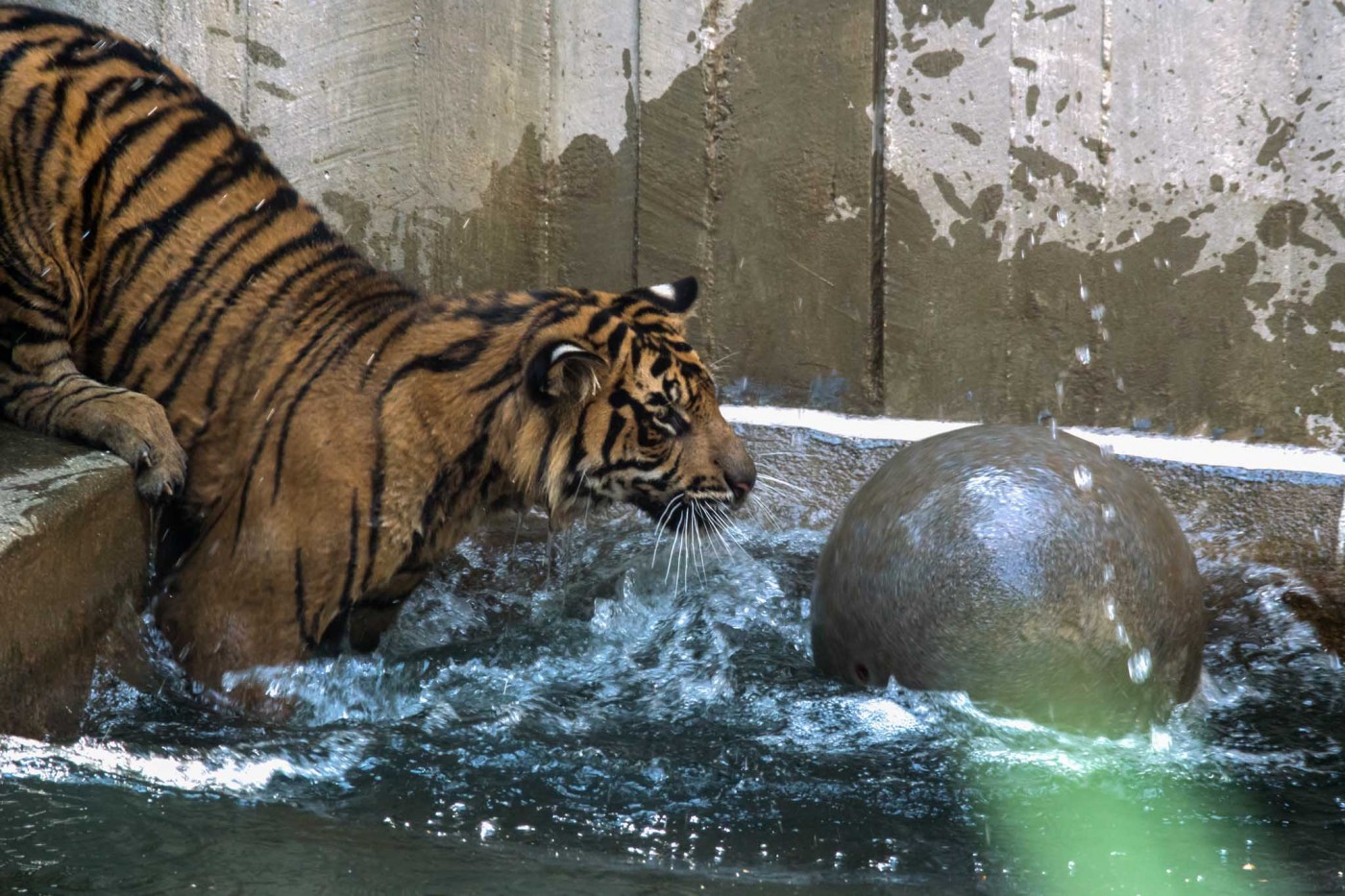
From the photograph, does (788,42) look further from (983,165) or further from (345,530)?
(345,530)

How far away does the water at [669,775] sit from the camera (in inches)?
117

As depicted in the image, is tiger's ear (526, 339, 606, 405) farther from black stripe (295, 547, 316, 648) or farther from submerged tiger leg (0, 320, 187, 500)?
submerged tiger leg (0, 320, 187, 500)

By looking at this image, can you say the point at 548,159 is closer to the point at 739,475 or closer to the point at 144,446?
the point at 739,475

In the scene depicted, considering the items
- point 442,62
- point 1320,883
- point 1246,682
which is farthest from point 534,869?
point 442,62

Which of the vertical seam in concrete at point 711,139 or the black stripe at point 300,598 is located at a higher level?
the vertical seam in concrete at point 711,139

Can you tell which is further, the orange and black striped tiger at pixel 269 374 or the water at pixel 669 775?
the orange and black striped tiger at pixel 269 374

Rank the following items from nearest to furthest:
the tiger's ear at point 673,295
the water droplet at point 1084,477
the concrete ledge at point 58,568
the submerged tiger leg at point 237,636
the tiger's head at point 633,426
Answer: the concrete ledge at point 58,568 → the water droplet at point 1084,477 → the submerged tiger leg at point 237,636 → the tiger's head at point 633,426 → the tiger's ear at point 673,295

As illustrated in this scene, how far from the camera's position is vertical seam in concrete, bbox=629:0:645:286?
17.7 feet

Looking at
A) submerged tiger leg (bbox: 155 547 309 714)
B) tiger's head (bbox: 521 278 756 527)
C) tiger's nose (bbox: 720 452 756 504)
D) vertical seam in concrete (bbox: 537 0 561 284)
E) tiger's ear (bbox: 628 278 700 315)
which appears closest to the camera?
submerged tiger leg (bbox: 155 547 309 714)

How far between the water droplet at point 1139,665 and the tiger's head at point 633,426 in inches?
44.6

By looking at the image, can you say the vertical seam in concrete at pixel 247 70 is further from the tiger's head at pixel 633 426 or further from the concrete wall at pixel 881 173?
the tiger's head at pixel 633 426

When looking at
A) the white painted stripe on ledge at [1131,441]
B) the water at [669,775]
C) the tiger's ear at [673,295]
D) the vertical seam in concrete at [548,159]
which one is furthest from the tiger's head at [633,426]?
the vertical seam in concrete at [548,159]

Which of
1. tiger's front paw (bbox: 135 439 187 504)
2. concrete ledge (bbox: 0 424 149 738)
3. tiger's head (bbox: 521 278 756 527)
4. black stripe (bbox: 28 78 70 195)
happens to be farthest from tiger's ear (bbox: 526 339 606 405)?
black stripe (bbox: 28 78 70 195)

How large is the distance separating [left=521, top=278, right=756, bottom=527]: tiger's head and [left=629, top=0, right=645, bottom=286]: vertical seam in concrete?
1368 mm
